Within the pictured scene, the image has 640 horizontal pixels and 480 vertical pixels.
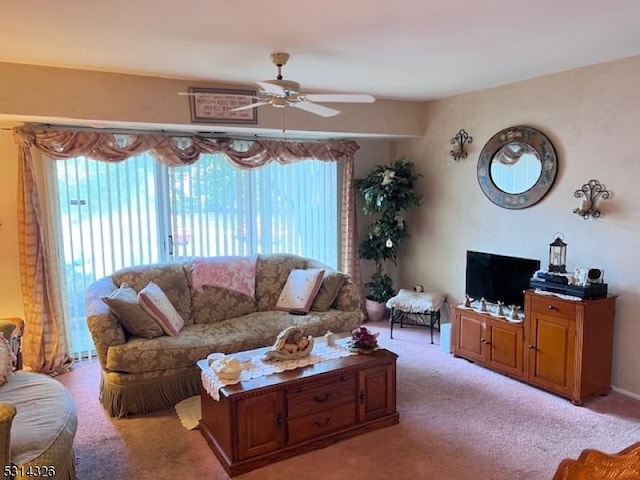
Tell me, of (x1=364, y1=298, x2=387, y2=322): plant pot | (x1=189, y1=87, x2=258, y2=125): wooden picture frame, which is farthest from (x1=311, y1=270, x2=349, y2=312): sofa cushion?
(x1=189, y1=87, x2=258, y2=125): wooden picture frame

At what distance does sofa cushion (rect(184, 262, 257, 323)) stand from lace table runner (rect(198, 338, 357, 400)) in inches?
44.5

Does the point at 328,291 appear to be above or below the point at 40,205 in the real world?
below

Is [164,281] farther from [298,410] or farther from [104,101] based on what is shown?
[298,410]

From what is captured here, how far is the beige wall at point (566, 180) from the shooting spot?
11.6 feet

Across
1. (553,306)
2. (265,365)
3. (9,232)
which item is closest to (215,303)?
(265,365)

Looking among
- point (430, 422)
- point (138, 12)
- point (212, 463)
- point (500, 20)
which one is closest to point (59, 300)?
A: point (212, 463)

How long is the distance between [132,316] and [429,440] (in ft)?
7.48

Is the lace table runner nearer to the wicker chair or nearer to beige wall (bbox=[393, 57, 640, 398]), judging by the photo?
the wicker chair

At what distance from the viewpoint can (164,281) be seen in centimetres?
413

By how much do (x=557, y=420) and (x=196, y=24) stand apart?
3.45m

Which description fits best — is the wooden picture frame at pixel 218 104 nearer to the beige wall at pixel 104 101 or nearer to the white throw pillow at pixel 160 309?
the beige wall at pixel 104 101

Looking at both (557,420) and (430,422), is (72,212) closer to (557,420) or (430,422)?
(430,422)

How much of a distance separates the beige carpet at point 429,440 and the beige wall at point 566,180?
760 mm

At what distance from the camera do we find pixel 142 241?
181 inches
